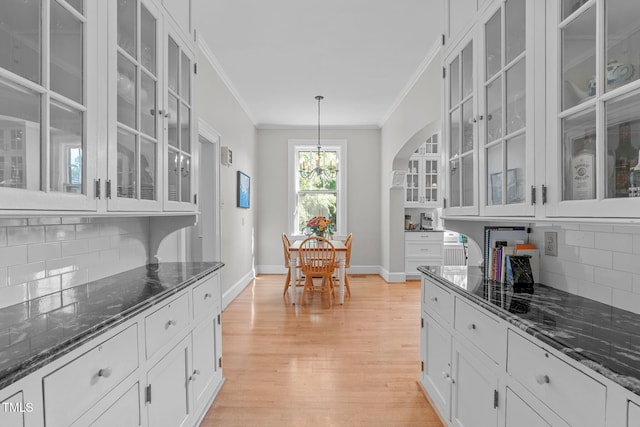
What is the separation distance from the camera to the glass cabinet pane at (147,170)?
1716 millimetres

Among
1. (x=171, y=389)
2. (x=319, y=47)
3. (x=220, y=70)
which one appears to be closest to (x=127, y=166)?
(x=171, y=389)

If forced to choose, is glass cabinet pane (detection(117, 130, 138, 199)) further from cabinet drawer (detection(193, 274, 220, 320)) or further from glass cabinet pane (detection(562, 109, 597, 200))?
glass cabinet pane (detection(562, 109, 597, 200))

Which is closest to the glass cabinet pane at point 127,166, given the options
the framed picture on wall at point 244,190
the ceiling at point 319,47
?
the ceiling at point 319,47

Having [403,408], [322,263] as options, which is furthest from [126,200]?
[322,263]

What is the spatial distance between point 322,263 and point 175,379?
275 centimetres

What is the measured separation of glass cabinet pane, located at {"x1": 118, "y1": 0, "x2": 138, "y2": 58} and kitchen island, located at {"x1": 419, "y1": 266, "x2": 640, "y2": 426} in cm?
192

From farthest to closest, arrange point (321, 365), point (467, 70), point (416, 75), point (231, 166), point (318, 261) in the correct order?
point (231, 166)
point (318, 261)
point (416, 75)
point (321, 365)
point (467, 70)

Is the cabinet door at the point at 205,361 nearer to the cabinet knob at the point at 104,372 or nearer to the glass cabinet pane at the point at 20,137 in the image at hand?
the cabinet knob at the point at 104,372

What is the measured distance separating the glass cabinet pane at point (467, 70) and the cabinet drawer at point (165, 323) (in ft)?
6.22

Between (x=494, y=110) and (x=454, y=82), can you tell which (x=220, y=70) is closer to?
(x=454, y=82)

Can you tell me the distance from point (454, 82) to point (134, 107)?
5.92 feet

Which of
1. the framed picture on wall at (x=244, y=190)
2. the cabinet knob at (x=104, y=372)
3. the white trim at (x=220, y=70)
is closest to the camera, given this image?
the cabinet knob at (x=104, y=372)

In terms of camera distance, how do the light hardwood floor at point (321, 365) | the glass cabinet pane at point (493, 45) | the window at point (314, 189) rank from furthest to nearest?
1. the window at point (314, 189)
2. the light hardwood floor at point (321, 365)
3. the glass cabinet pane at point (493, 45)

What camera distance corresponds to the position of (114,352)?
45.8 inches
